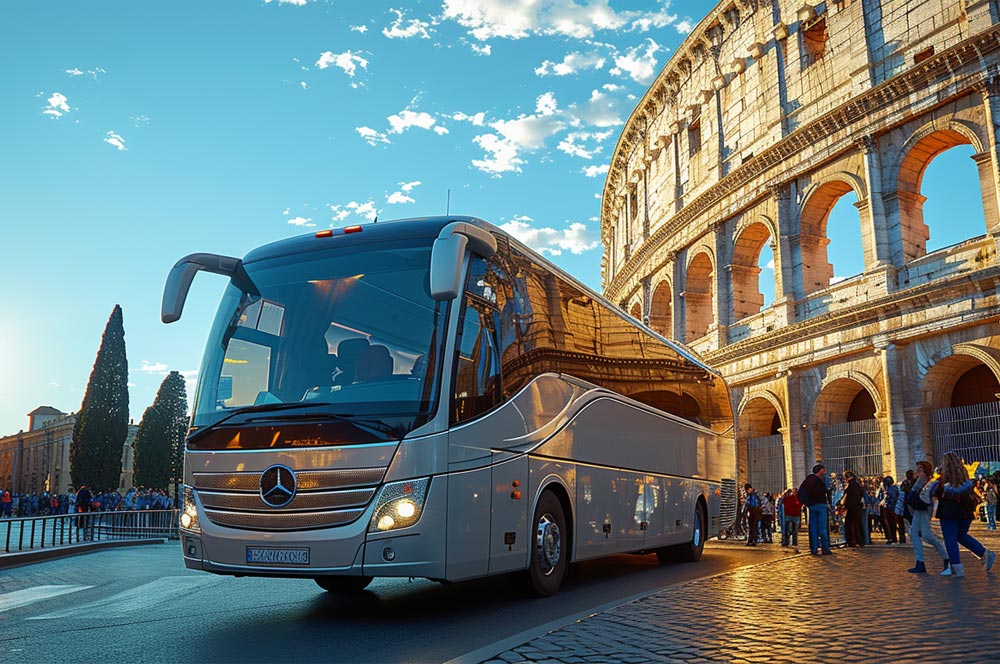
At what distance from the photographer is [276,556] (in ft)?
21.4

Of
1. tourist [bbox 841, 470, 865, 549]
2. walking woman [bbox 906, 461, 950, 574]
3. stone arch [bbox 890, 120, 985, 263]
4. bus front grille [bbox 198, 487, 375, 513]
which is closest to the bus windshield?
bus front grille [bbox 198, 487, 375, 513]

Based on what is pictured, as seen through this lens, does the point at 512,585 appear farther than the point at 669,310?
No

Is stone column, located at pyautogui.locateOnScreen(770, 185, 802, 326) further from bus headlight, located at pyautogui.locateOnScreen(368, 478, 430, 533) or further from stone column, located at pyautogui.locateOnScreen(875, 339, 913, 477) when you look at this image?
bus headlight, located at pyautogui.locateOnScreen(368, 478, 430, 533)

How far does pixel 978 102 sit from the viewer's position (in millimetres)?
19344

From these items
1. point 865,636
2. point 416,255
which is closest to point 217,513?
point 416,255

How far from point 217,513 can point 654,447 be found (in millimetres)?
6274

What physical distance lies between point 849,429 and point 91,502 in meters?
36.3

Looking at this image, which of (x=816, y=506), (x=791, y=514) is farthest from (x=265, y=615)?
(x=791, y=514)

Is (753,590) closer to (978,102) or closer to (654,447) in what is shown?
(654,447)

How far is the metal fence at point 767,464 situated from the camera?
25.2m

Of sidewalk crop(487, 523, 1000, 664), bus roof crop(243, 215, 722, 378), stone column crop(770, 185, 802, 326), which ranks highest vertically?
stone column crop(770, 185, 802, 326)

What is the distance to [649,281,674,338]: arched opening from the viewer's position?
32.8 m

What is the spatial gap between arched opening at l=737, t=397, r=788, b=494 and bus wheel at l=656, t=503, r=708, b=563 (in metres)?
12.0

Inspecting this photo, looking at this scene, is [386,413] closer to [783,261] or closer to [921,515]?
[921,515]
